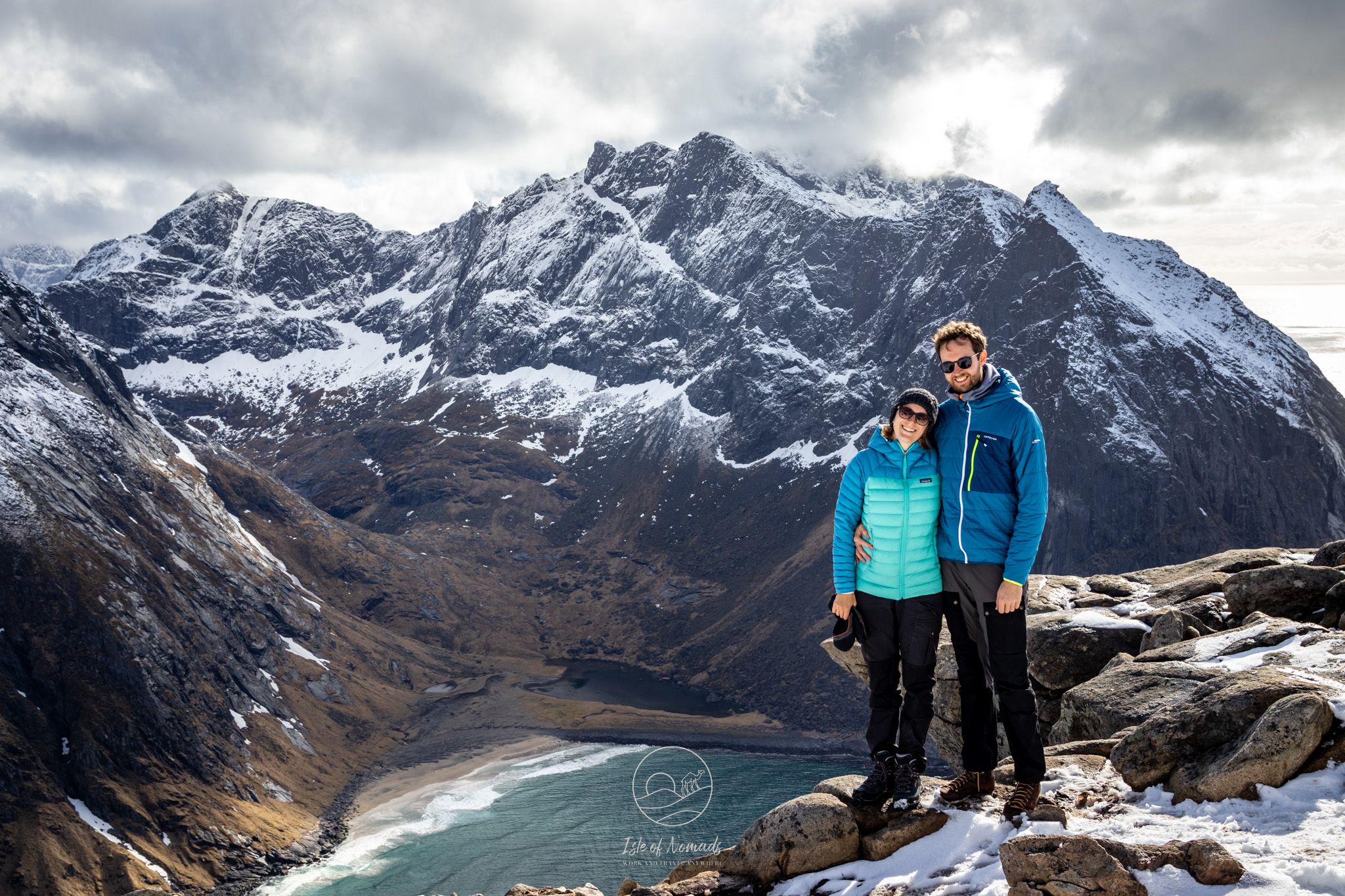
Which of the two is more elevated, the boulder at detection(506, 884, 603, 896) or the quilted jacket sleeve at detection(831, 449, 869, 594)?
the quilted jacket sleeve at detection(831, 449, 869, 594)

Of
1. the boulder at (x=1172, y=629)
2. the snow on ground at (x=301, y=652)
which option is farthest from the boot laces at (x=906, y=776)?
the snow on ground at (x=301, y=652)

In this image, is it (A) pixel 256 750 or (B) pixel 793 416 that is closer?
(A) pixel 256 750

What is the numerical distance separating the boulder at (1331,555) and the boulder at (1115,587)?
11.8ft

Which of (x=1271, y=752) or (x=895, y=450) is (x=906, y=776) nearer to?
(x=1271, y=752)

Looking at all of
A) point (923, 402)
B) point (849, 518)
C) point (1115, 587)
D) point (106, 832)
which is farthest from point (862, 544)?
point (106, 832)

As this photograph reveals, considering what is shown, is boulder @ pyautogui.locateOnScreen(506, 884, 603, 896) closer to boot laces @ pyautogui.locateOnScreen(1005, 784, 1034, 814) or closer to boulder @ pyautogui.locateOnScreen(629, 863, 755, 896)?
boulder @ pyautogui.locateOnScreen(629, 863, 755, 896)

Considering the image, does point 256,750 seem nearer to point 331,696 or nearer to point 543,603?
point 331,696

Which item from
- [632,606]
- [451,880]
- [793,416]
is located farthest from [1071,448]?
[451,880]

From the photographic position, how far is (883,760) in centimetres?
806

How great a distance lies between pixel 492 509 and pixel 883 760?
538 feet

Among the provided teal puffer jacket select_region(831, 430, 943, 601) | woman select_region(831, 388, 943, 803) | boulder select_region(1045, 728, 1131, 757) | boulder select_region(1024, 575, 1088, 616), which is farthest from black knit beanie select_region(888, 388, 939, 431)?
boulder select_region(1024, 575, 1088, 616)

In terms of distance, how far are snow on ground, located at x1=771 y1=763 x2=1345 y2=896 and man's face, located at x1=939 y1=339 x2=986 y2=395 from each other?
13.8ft

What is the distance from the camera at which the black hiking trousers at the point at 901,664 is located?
25.2 ft

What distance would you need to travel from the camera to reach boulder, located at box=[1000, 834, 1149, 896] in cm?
556
